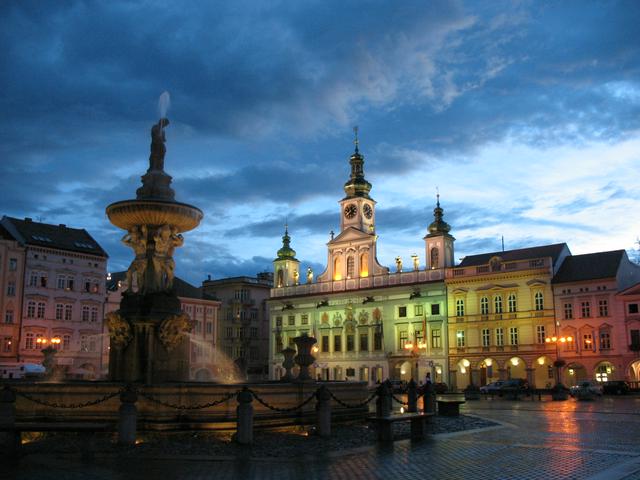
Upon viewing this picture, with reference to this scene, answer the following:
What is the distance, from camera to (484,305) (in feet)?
196

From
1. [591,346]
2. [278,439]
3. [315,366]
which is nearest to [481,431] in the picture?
[278,439]

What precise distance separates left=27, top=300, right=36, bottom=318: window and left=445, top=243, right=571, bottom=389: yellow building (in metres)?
34.0

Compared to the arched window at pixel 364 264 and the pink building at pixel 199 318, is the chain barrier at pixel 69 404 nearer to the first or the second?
the pink building at pixel 199 318

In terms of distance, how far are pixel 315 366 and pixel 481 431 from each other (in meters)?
51.3

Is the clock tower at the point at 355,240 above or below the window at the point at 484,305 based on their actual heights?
above

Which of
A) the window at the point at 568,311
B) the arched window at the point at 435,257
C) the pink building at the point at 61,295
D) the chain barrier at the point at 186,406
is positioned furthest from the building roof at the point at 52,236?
the chain barrier at the point at 186,406

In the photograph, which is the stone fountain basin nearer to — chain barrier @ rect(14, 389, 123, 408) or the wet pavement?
chain barrier @ rect(14, 389, 123, 408)

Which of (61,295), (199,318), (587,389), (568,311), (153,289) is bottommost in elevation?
(587,389)

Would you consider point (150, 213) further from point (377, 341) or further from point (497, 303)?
point (377, 341)

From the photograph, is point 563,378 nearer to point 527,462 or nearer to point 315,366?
point 315,366

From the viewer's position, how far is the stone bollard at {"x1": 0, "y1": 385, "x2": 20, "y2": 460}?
1298 cm

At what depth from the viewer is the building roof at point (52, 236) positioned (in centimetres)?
5738

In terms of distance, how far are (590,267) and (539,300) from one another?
4.60 m

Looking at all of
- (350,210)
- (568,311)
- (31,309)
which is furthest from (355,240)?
(31,309)
